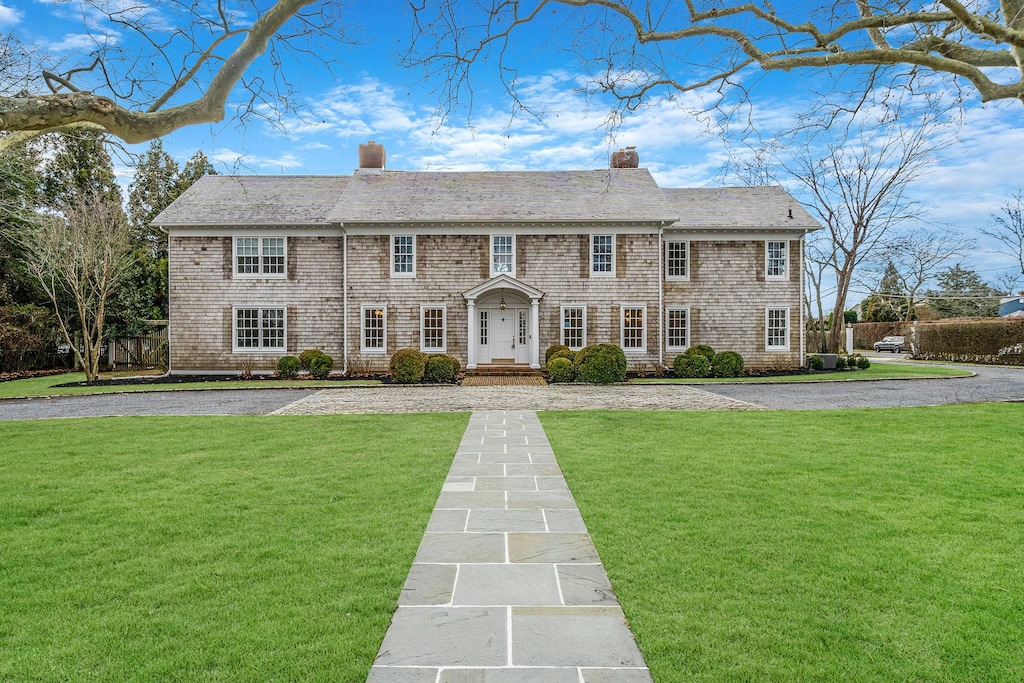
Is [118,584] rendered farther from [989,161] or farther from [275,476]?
[989,161]

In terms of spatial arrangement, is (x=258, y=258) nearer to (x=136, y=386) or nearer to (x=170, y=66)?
(x=136, y=386)

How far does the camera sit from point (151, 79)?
6277 mm

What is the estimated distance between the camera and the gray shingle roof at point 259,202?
20375 millimetres

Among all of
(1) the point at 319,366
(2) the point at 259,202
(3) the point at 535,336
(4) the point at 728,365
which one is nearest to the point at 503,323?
(3) the point at 535,336

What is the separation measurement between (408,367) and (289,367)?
4.85 m

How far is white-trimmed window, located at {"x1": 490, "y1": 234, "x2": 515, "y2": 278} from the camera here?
20.4 metres

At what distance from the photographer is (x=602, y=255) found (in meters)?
20.4

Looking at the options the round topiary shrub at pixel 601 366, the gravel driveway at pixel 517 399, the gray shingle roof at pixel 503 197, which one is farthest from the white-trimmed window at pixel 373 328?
the round topiary shrub at pixel 601 366

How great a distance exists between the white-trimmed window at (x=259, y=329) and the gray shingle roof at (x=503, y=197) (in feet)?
14.3

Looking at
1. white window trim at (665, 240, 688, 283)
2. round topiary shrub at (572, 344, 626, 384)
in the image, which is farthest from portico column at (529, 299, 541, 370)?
white window trim at (665, 240, 688, 283)

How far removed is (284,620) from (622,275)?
1855cm

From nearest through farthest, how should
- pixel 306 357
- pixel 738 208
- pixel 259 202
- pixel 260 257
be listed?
pixel 306 357 < pixel 260 257 < pixel 259 202 < pixel 738 208

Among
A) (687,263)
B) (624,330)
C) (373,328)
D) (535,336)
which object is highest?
(687,263)

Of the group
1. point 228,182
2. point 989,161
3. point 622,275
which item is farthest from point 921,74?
point 228,182
